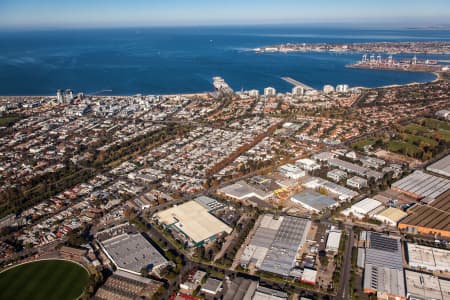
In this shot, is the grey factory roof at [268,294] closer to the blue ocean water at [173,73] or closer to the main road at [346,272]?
the main road at [346,272]

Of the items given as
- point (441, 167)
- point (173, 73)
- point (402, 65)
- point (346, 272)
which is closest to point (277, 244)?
point (346, 272)

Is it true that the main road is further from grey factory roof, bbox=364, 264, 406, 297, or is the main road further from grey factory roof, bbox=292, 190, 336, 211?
grey factory roof, bbox=292, 190, 336, 211

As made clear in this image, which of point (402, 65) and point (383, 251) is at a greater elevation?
point (402, 65)

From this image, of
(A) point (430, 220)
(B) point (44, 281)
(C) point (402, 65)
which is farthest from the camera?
(C) point (402, 65)

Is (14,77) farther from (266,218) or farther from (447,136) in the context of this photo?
(447,136)

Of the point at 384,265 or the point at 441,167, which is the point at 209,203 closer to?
the point at 384,265

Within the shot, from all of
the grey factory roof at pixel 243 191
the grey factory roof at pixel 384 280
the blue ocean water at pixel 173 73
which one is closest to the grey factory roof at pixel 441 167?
the grey factory roof at pixel 243 191
